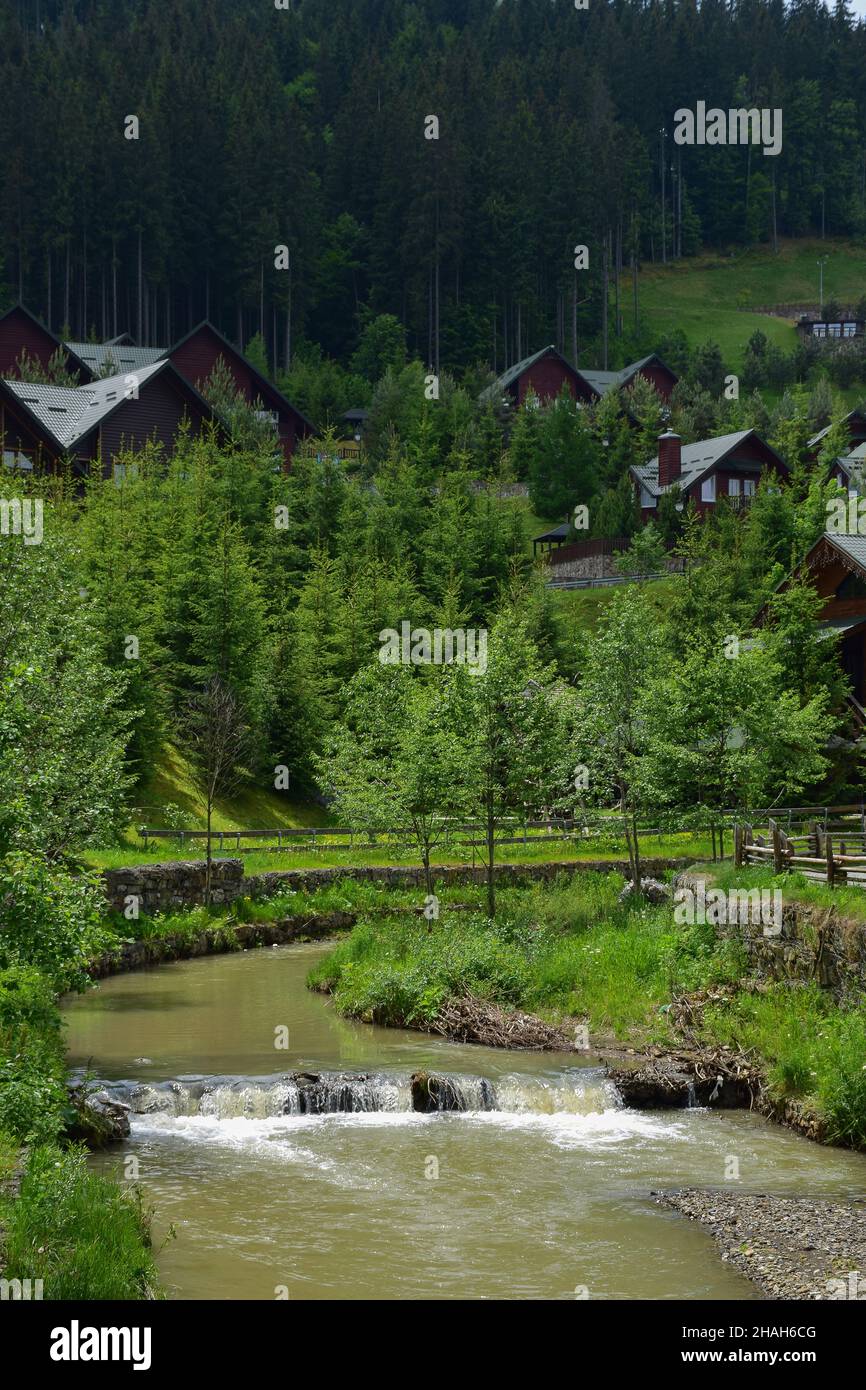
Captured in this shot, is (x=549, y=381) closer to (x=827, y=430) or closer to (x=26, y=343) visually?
(x=827, y=430)

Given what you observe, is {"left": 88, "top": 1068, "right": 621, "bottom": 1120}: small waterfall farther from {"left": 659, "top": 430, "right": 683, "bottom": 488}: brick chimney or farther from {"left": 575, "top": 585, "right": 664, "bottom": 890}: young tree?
{"left": 659, "top": 430, "right": 683, "bottom": 488}: brick chimney

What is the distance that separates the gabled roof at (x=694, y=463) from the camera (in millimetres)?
78188

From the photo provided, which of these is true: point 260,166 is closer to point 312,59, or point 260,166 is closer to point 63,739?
point 312,59

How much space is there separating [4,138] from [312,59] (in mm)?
64828

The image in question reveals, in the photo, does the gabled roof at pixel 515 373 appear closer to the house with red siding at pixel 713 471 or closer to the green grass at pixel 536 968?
the house with red siding at pixel 713 471

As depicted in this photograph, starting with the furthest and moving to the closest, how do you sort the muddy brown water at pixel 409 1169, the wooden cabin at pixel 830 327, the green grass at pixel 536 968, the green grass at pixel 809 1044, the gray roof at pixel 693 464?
the wooden cabin at pixel 830 327
the gray roof at pixel 693 464
the green grass at pixel 536 968
the green grass at pixel 809 1044
the muddy brown water at pixel 409 1169

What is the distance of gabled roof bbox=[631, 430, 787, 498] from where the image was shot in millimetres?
78188

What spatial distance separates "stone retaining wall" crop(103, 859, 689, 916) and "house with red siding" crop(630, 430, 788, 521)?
43.1 m

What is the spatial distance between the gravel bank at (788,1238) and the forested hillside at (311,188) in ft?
315

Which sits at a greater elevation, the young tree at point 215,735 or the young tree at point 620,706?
the young tree at point 620,706

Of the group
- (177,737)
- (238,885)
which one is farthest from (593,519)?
(238,885)

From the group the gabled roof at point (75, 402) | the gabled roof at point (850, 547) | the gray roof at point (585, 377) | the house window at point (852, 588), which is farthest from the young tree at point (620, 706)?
the gray roof at point (585, 377)

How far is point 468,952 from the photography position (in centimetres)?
2666

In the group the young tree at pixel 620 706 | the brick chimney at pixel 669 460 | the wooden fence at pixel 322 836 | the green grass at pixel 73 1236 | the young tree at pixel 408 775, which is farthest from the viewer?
the brick chimney at pixel 669 460
